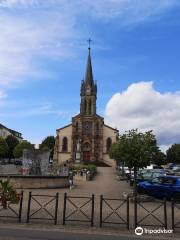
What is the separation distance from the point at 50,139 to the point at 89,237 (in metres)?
117

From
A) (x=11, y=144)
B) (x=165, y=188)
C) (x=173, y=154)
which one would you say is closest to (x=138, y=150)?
(x=165, y=188)

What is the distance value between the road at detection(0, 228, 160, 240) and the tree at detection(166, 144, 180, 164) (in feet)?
354

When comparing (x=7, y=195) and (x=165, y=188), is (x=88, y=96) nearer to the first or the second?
(x=165, y=188)

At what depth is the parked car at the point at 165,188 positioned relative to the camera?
2346 centimetres

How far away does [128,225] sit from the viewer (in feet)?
45.3

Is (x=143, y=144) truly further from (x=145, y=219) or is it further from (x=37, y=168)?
(x=37, y=168)

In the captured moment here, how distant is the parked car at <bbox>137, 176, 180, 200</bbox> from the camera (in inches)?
923

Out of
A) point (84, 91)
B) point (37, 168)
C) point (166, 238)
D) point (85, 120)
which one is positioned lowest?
point (166, 238)

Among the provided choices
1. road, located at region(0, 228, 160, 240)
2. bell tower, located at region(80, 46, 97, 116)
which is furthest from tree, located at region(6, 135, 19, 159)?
road, located at region(0, 228, 160, 240)

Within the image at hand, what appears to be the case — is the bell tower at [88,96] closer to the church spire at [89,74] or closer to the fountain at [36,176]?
the church spire at [89,74]

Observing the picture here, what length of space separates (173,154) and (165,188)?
326ft

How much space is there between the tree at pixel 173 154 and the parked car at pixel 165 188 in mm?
94405

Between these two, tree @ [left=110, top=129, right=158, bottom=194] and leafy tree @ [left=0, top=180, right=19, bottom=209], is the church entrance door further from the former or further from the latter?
leafy tree @ [left=0, top=180, right=19, bottom=209]

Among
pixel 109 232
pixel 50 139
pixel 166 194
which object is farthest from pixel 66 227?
pixel 50 139
